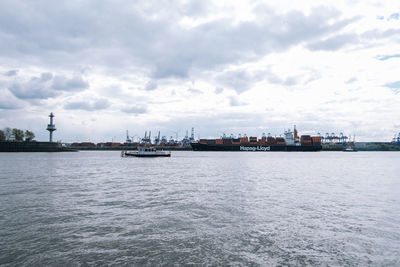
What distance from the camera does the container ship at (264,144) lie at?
178 metres

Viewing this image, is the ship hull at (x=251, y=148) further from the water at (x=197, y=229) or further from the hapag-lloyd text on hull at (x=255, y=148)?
the water at (x=197, y=229)

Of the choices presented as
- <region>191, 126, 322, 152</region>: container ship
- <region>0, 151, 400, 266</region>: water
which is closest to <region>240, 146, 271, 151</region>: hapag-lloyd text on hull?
<region>191, 126, 322, 152</region>: container ship

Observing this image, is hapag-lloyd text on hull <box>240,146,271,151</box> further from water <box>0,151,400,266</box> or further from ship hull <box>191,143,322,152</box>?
water <box>0,151,400,266</box>

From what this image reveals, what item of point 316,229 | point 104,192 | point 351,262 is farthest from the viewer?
point 104,192

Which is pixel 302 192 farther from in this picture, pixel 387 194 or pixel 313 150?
pixel 313 150

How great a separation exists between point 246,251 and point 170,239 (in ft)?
10.8

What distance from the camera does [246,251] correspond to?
10.4m

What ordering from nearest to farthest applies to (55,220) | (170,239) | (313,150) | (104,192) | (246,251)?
(246,251) → (170,239) → (55,220) → (104,192) → (313,150)

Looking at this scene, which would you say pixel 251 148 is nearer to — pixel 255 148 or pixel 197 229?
pixel 255 148

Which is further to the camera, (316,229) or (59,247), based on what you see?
(316,229)

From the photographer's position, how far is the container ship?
178250mm

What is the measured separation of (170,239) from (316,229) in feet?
23.4

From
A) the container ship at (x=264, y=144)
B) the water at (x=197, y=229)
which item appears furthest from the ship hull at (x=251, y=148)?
the water at (x=197, y=229)

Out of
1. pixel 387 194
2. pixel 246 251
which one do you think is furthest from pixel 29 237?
pixel 387 194
